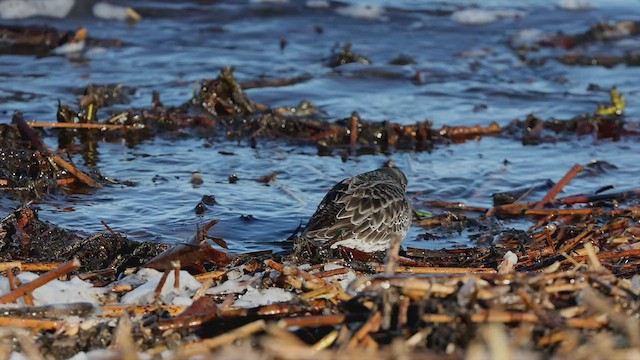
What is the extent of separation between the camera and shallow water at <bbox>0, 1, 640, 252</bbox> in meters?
6.74

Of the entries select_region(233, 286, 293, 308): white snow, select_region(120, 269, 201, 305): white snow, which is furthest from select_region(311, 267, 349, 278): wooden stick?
select_region(120, 269, 201, 305): white snow

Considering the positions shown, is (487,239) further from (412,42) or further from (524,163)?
(412,42)

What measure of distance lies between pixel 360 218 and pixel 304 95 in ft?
16.3

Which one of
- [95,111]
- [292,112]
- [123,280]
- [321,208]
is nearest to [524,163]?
[292,112]

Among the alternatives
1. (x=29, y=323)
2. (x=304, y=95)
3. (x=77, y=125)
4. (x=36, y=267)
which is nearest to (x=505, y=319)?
(x=29, y=323)

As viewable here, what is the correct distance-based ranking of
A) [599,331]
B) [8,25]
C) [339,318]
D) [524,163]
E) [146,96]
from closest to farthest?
[599,331], [339,318], [524,163], [146,96], [8,25]

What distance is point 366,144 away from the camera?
877 cm

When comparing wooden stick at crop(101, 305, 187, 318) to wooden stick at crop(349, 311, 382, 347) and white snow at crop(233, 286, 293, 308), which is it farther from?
wooden stick at crop(349, 311, 382, 347)

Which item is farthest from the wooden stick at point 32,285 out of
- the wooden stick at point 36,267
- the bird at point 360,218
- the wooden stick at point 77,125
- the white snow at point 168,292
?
the wooden stick at point 77,125

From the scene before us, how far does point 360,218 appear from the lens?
18.7ft

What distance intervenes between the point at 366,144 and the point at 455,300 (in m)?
5.47

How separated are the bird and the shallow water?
42cm

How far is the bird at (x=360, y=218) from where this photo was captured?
559cm

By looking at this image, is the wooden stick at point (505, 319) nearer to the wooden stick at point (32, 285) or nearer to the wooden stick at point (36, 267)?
the wooden stick at point (32, 285)
